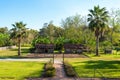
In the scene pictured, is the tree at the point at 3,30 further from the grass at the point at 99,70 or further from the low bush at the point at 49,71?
the low bush at the point at 49,71

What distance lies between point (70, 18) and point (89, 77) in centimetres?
8952

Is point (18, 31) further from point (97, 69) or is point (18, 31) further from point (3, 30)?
point (3, 30)

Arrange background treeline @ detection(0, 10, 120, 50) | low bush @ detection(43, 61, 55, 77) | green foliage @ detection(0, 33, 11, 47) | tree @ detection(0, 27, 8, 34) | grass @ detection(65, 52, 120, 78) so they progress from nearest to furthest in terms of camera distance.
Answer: low bush @ detection(43, 61, 55, 77) → grass @ detection(65, 52, 120, 78) → background treeline @ detection(0, 10, 120, 50) → green foliage @ detection(0, 33, 11, 47) → tree @ detection(0, 27, 8, 34)

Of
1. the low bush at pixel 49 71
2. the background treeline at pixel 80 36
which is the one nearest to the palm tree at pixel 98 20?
the background treeline at pixel 80 36

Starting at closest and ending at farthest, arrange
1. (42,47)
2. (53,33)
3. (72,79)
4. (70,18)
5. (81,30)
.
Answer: (72,79) < (42,47) < (81,30) < (70,18) < (53,33)

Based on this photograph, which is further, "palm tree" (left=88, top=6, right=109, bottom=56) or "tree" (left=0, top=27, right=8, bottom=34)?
"tree" (left=0, top=27, right=8, bottom=34)

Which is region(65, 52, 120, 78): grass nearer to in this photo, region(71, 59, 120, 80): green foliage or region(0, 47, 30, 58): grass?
region(71, 59, 120, 80): green foliage

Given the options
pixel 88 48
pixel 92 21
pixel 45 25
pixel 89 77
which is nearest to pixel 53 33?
pixel 45 25

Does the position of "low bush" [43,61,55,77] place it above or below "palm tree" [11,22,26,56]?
below

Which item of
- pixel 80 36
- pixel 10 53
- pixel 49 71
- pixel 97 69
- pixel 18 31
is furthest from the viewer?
pixel 80 36

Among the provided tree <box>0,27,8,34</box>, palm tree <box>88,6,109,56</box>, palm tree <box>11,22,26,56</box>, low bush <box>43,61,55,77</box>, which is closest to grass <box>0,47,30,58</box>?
palm tree <box>11,22,26,56</box>

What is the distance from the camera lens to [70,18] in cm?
12181

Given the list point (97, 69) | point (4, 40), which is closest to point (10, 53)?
point (4, 40)

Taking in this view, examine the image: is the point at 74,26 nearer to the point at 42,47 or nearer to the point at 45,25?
the point at 42,47
